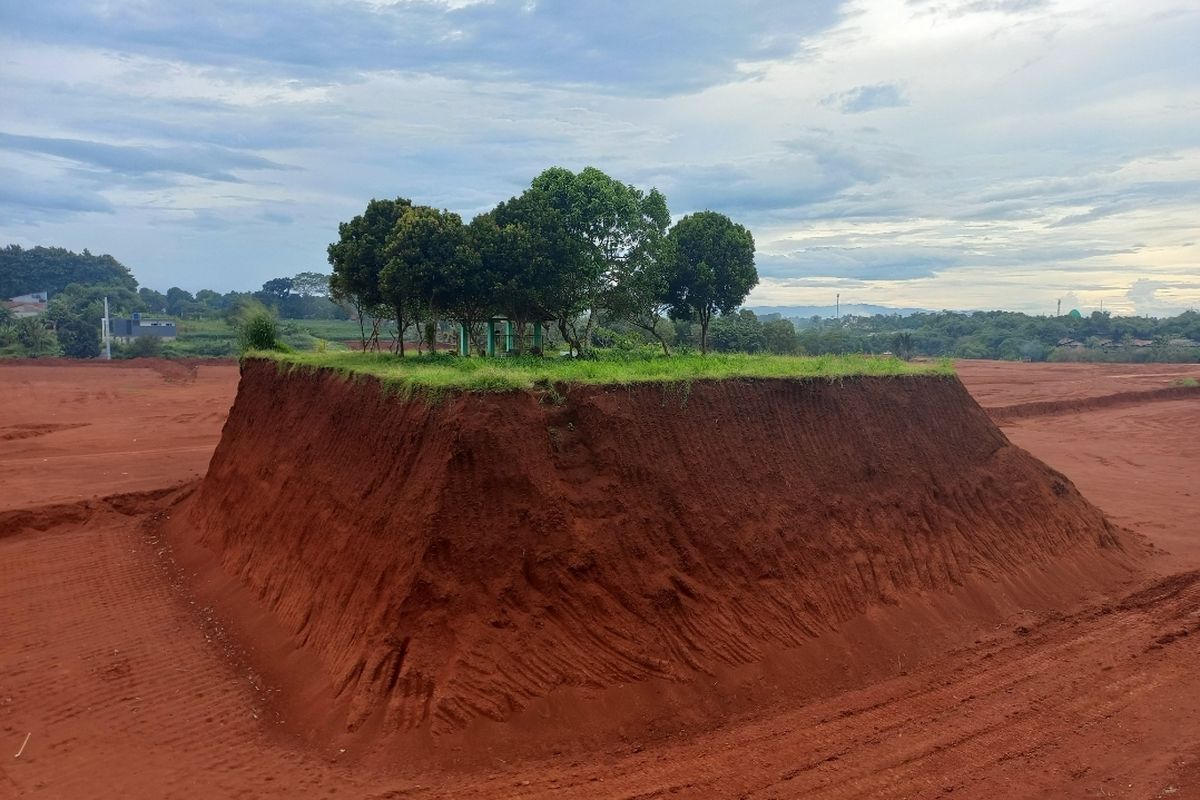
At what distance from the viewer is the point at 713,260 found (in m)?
20.5

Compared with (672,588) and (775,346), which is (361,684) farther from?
(775,346)

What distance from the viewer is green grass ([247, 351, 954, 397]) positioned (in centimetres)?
1079

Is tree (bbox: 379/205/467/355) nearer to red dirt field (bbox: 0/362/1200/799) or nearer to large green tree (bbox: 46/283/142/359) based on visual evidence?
red dirt field (bbox: 0/362/1200/799)

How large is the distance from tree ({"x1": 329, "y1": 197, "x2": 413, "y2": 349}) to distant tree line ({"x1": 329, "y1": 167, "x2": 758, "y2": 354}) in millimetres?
28

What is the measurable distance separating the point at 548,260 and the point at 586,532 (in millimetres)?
8881

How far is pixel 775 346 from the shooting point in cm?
4406

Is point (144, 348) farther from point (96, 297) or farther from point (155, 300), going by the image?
point (155, 300)

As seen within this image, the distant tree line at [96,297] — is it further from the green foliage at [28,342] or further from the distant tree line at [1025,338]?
the distant tree line at [1025,338]

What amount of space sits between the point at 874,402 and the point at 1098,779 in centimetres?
719

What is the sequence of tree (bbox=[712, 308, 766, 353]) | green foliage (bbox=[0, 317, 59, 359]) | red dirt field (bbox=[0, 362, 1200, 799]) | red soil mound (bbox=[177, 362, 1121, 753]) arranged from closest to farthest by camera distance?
1. red dirt field (bbox=[0, 362, 1200, 799])
2. red soil mound (bbox=[177, 362, 1121, 753])
3. tree (bbox=[712, 308, 766, 353])
4. green foliage (bbox=[0, 317, 59, 359])

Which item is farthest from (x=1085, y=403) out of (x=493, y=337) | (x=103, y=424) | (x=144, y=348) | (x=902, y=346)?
(x=144, y=348)

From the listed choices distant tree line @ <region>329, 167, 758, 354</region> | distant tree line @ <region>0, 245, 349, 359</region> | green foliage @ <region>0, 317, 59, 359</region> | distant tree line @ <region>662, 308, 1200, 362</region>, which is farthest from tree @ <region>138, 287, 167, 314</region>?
distant tree line @ <region>329, 167, 758, 354</region>

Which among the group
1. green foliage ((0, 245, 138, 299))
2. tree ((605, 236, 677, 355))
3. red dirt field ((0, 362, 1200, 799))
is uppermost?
green foliage ((0, 245, 138, 299))

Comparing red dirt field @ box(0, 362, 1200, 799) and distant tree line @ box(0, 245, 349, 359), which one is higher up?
distant tree line @ box(0, 245, 349, 359)
